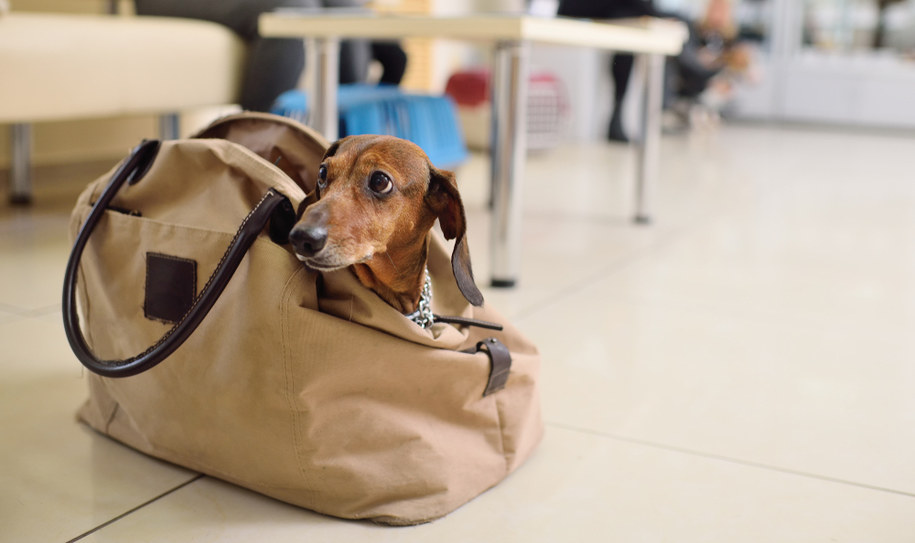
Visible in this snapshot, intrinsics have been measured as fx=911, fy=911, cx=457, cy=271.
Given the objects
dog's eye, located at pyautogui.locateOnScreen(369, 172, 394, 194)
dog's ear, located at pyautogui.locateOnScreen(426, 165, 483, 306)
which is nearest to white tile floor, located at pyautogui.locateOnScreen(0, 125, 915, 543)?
dog's ear, located at pyautogui.locateOnScreen(426, 165, 483, 306)

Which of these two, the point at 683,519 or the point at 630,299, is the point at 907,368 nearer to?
the point at 630,299

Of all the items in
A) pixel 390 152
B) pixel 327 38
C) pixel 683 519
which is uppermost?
pixel 327 38

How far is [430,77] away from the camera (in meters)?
5.70

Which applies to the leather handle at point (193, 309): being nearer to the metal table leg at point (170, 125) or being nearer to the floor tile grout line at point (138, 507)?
the floor tile grout line at point (138, 507)

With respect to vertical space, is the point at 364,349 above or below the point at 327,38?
below

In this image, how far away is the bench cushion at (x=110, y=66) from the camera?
2.14m

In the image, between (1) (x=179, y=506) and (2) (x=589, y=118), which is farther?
(2) (x=589, y=118)

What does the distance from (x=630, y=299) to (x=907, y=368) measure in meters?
0.62

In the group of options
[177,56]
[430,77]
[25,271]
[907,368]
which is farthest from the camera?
[430,77]

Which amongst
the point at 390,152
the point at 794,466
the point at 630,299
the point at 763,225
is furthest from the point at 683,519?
the point at 763,225

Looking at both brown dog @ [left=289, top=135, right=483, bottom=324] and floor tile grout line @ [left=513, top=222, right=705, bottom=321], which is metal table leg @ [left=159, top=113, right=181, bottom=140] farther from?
brown dog @ [left=289, top=135, right=483, bottom=324]

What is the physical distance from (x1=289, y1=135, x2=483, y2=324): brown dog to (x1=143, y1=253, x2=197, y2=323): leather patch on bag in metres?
0.18

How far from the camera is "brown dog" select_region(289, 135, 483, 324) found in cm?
90

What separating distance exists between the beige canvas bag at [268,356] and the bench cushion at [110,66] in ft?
3.82
